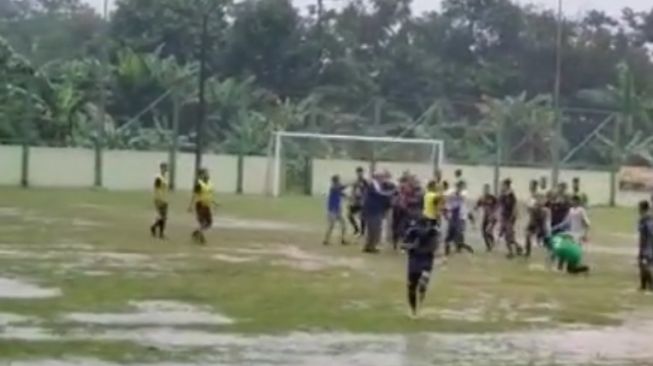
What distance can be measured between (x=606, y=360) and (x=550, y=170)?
48316 mm

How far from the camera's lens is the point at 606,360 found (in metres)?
16.2

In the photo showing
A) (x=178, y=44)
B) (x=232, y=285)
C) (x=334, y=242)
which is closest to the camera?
(x=232, y=285)

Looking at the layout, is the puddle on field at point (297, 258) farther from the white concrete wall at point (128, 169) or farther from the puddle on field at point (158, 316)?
the white concrete wall at point (128, 169)

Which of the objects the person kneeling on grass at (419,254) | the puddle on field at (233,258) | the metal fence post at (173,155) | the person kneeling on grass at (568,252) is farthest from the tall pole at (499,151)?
the person kneeling on grass at (419,254)

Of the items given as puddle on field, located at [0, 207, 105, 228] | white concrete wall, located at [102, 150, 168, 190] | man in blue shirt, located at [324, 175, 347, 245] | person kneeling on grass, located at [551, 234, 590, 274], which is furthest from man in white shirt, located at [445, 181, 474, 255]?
white concrete wall, located at [102, 150, 168, 190]

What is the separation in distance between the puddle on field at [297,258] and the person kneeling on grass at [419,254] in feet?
22.6

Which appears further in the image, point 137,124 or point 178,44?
point 178,44

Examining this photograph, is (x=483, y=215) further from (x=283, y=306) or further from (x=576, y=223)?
(x=283, y=306)

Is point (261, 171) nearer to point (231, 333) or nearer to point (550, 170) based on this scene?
point (550, 170)

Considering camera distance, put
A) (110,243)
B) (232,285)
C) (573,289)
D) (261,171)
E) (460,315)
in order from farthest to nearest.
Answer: (261,171) → (110,243) → (573,289) → (232,285) → (460,315)

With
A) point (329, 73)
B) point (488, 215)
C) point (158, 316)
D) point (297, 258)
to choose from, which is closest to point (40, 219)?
point (297, 258)

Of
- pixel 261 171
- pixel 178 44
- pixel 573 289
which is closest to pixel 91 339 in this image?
pixel 573 289

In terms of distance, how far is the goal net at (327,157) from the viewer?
5912cm

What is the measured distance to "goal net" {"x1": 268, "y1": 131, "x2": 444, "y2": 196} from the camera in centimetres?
5912
